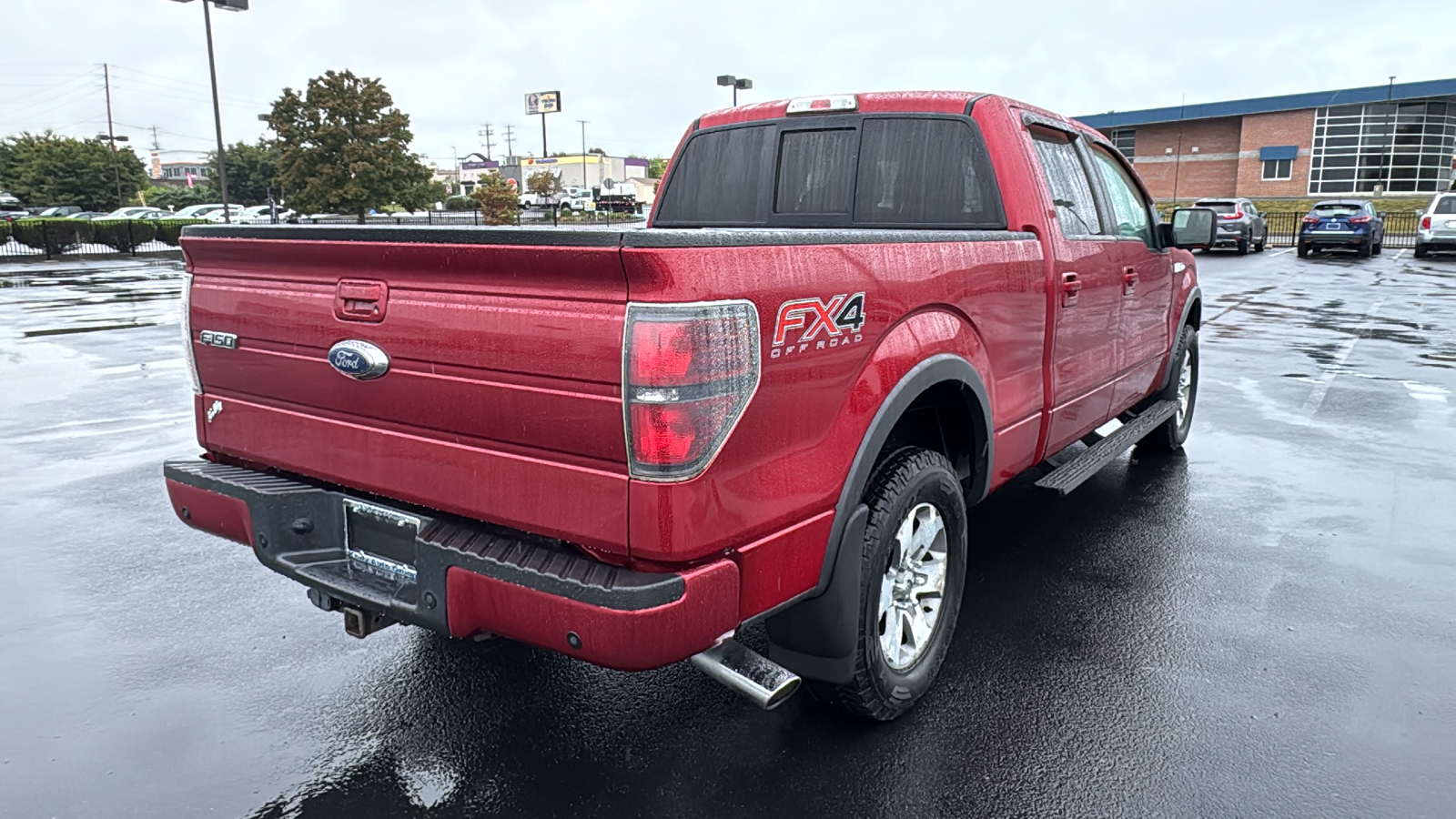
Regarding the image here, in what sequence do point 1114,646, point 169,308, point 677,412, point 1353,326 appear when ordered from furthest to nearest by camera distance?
1. point 169,308
2. point 1353,326
3. point 1114,646
4. point 677,412

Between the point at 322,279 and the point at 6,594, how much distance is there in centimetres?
287

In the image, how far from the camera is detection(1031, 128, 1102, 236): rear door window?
436 cm

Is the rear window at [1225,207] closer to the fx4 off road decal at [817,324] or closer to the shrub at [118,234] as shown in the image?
the fx4 off road decal at [817,324]

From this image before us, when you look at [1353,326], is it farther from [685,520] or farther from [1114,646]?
[685,520]

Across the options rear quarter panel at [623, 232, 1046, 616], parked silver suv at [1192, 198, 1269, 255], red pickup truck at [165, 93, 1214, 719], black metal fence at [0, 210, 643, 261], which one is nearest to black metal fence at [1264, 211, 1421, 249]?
parked silver suv at [1192, 198, 1269, 255]

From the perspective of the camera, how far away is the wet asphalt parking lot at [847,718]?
2.99 m

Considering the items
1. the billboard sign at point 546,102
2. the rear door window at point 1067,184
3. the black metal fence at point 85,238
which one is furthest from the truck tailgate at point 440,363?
the billboard sign at point 546,102

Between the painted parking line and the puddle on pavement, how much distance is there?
1351 centimetres

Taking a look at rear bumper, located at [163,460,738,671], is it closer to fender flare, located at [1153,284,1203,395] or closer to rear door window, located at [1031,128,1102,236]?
rear door window, located at [1031,128,1102,236]

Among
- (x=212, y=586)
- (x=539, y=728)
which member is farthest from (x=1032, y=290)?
(x=212, y=586)

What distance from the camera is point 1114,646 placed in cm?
398

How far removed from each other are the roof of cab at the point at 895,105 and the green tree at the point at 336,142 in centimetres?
3544

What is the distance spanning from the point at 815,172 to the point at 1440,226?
2755 cm

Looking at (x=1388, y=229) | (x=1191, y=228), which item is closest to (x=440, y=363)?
(x=1191, y=228)
